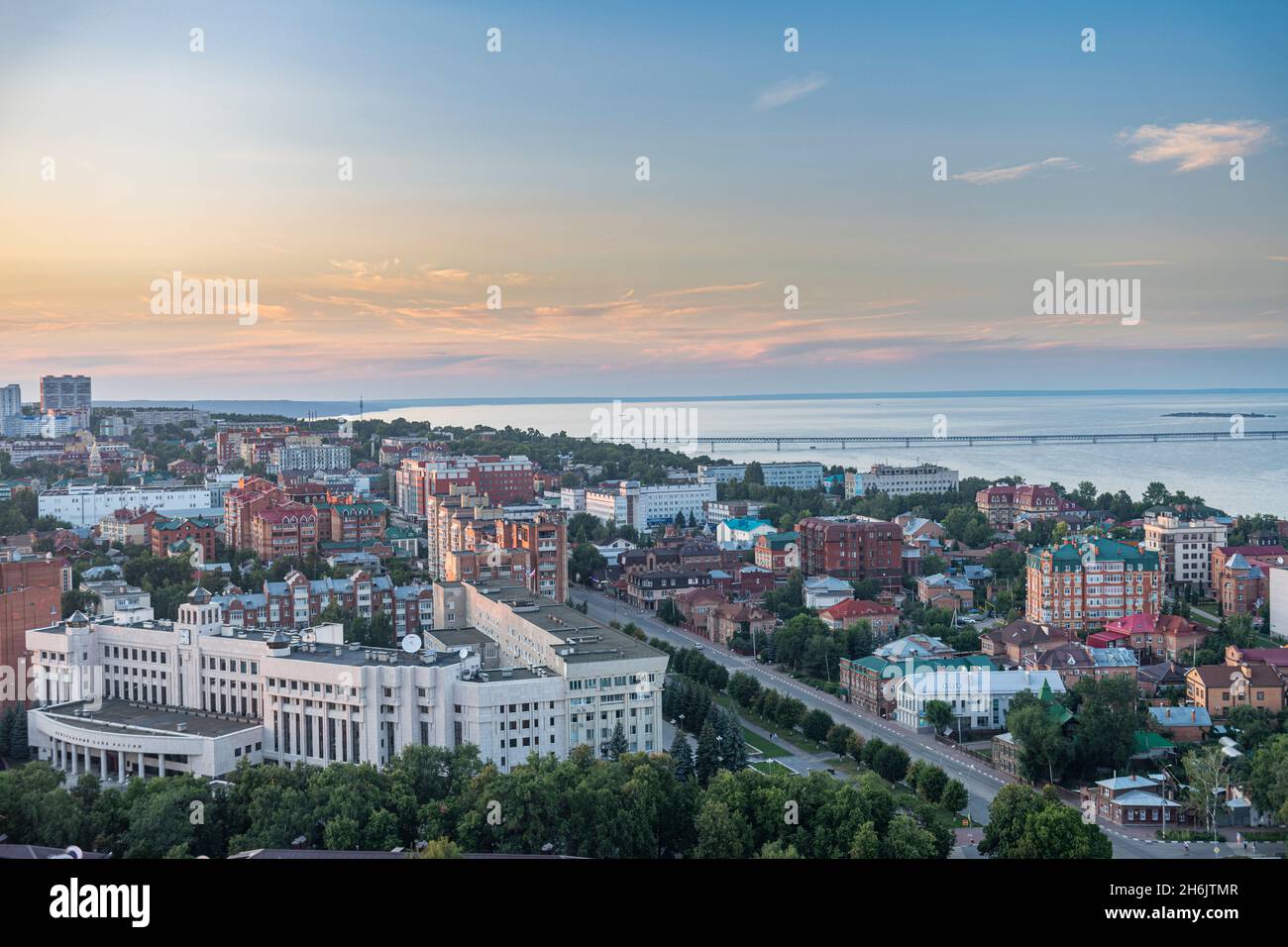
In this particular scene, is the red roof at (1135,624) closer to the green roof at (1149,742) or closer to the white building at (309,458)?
the green roof at (1149,742)

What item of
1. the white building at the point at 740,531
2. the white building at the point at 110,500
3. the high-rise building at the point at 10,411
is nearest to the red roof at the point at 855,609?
the white building at the point at 740,531

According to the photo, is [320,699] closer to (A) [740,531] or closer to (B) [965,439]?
(A) [740,531]

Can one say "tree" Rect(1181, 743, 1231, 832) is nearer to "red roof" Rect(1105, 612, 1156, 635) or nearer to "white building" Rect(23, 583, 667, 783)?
"white building" Rect(23, 583, 667, 783)

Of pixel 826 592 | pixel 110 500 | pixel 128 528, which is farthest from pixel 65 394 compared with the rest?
pixel 826 592

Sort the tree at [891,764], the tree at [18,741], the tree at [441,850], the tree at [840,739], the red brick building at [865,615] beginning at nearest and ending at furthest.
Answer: the tree at [441,850], the tree at [891,764], the tree at [18,741], the tree at [840,739], the red brick building at [865,615]

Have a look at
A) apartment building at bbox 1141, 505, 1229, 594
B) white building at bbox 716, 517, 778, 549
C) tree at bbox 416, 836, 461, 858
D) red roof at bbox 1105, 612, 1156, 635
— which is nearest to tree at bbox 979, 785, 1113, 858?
tree at bbox 416, 836, 461, 858
